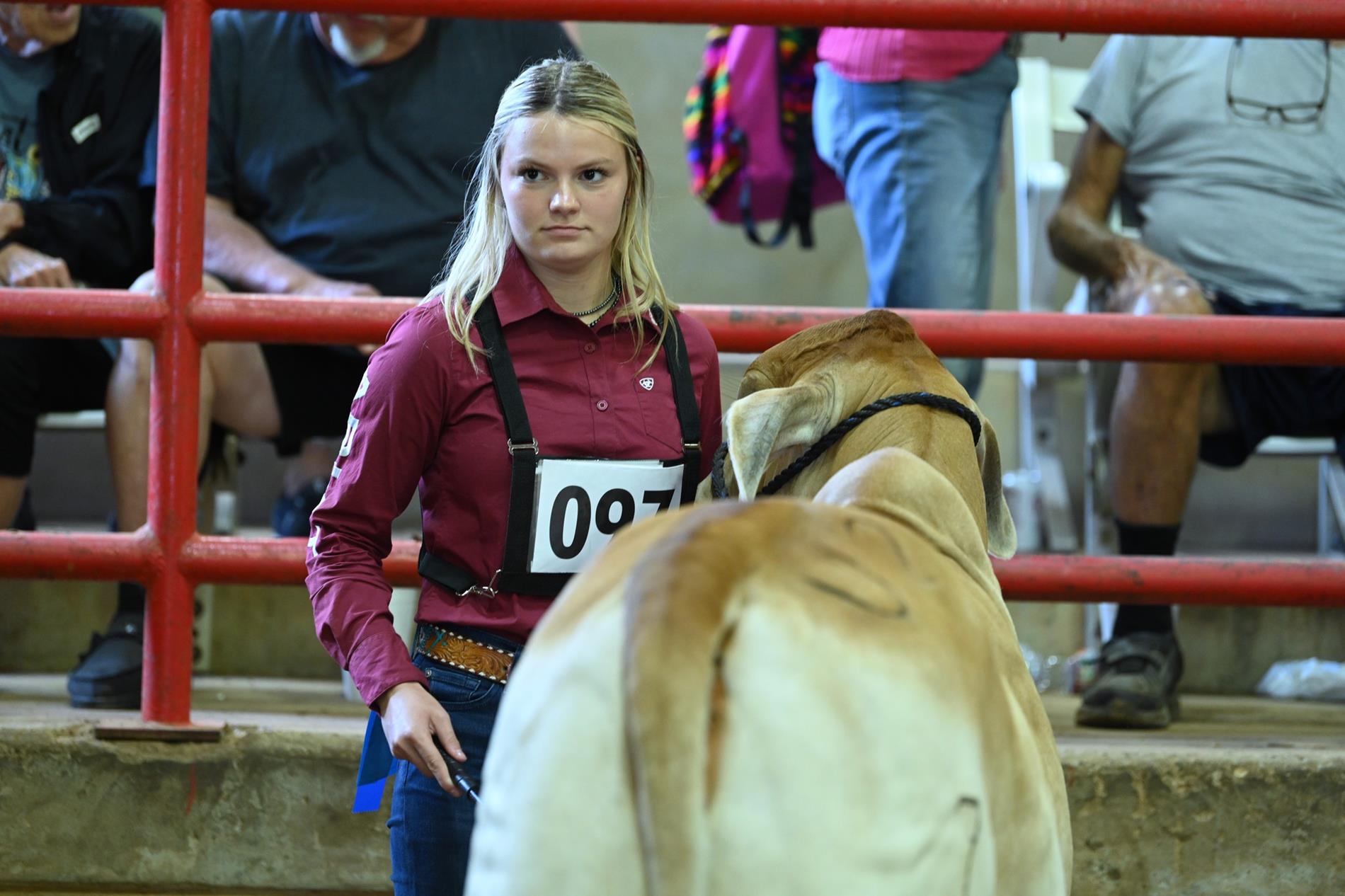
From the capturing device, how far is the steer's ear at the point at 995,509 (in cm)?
189

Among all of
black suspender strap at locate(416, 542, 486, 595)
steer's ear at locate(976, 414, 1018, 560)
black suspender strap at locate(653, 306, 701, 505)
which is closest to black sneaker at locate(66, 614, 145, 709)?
black suspender strap at locate(416, 542, 486, 595)

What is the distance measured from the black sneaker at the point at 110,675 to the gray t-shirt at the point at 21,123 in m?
1.17

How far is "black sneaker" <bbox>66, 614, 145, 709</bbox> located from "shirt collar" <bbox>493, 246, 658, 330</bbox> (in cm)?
114

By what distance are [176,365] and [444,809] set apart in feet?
3.28

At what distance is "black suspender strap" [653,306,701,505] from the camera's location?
194cm

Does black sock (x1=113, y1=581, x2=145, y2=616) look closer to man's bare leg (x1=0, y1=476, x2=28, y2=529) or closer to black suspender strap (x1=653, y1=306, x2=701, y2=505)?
man's bare leg (x1=0, y1=476, x2=28, y2=529)

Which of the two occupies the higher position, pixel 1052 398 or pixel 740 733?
pixel 740 733

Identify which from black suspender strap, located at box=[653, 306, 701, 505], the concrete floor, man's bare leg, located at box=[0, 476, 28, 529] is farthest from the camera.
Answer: man's bare leg, located at box=[0, 476, 28, 529]

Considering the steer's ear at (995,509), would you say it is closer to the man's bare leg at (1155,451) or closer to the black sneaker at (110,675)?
the man's bare leg at (1155,451)

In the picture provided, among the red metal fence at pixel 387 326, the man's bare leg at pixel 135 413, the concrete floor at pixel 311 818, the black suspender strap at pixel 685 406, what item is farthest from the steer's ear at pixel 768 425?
the man's bare leg at pixel 135 413

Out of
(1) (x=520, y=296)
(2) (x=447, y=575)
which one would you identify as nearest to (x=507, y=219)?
(1) (x=520, y=296)

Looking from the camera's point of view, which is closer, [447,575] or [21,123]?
[447,575]

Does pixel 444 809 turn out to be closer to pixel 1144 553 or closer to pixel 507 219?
pixel 507 219

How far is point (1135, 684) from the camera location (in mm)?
2758
